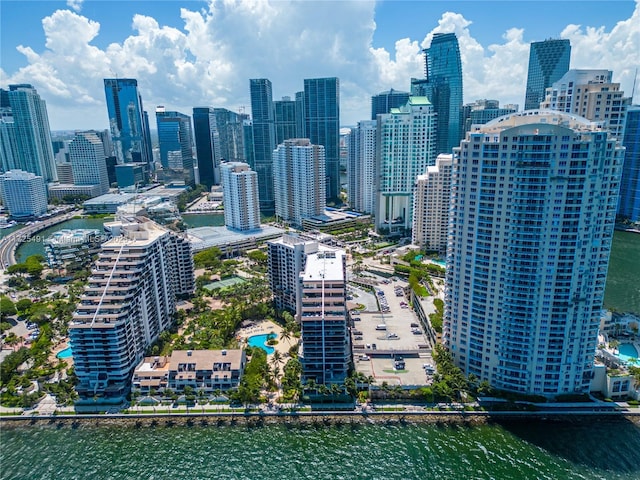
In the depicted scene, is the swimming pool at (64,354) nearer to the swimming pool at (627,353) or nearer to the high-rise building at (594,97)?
the swimming pool at (627,353)

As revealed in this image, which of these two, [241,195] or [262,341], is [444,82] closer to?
[241,195]

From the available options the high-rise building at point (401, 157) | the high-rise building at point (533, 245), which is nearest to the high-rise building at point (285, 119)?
the high-rise building at point (401, 157)

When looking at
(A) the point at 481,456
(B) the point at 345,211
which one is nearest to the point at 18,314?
(A) the point at 481,456

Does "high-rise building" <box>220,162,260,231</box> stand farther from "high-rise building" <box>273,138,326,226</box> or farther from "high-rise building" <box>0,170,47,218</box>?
"high-rise building" <box>0,170,47,218</box>

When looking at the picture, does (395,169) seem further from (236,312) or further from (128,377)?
(128,377)

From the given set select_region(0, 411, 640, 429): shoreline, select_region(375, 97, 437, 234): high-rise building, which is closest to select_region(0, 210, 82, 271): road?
select_region(0, 411, 640, 429): shoreline

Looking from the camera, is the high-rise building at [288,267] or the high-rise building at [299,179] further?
the high-rise building at [299,179]
